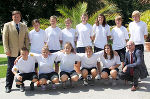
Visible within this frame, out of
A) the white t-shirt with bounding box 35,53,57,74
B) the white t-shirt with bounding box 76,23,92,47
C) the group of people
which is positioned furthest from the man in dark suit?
the white t-shirt with bounding box 35,53,57,74

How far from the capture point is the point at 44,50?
5641 mm

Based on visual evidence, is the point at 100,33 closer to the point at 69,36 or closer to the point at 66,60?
the point at 69,36

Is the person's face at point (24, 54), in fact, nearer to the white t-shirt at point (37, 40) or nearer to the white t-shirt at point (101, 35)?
the white t-shirt at point (37, 40)

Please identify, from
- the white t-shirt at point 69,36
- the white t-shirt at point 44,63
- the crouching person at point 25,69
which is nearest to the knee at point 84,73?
the white t-shirt at point 44,63

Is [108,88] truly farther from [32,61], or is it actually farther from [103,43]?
[32,61]

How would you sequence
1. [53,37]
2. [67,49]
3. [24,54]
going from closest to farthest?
1. [24,54]
2. [67,49]
3. [53,37]

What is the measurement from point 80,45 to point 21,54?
1752 mm

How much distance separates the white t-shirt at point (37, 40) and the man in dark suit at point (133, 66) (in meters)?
2.26

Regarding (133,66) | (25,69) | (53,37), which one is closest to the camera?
(133,66)

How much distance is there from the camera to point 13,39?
217 inches

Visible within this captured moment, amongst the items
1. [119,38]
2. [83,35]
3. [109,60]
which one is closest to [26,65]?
A: [83,35]

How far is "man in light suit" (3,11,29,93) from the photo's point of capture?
5457 mm

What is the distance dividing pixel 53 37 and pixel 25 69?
48.3 inches

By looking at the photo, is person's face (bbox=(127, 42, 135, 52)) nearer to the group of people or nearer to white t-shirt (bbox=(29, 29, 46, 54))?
the group of people
